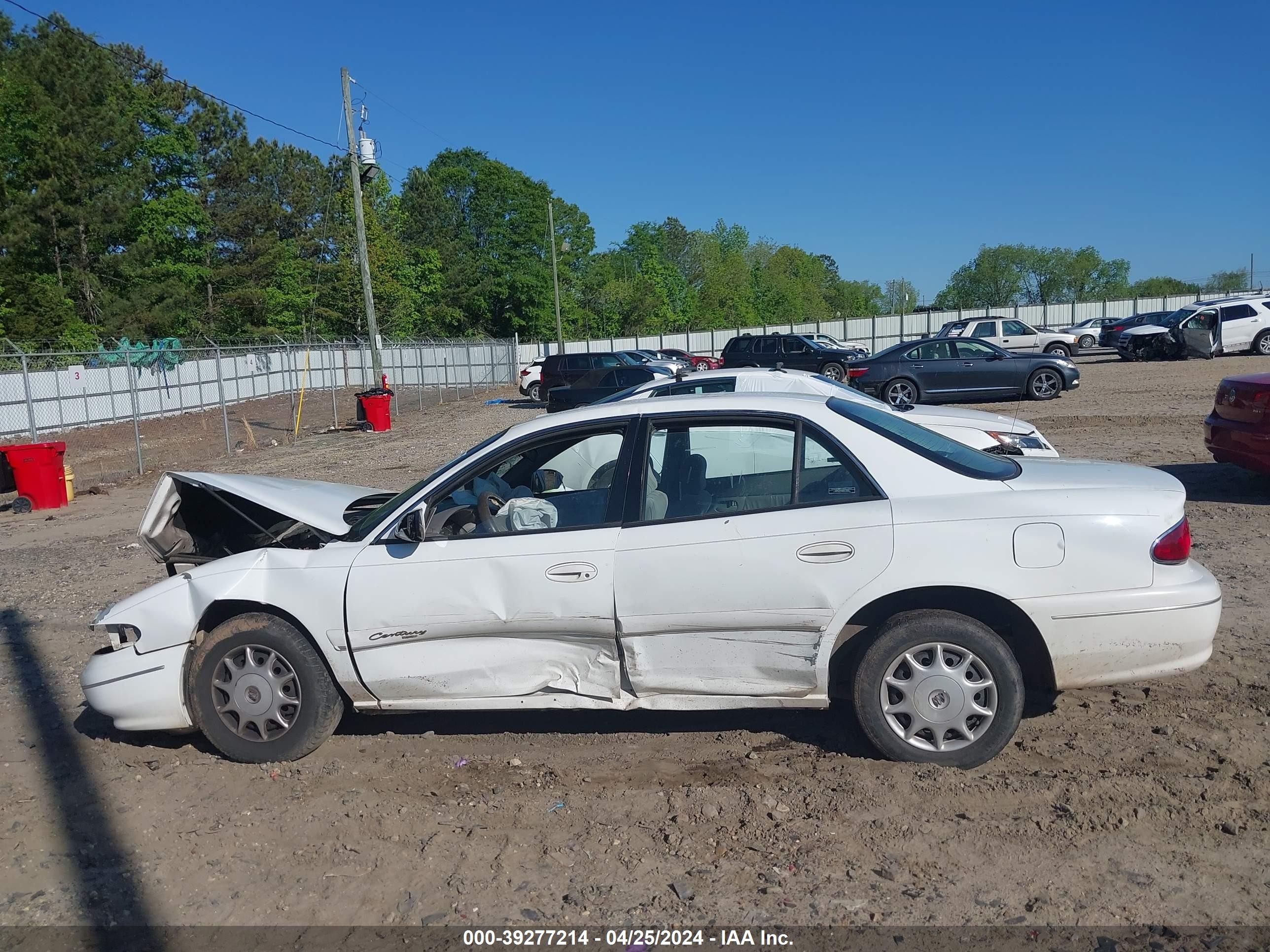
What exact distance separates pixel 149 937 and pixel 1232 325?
33381mm

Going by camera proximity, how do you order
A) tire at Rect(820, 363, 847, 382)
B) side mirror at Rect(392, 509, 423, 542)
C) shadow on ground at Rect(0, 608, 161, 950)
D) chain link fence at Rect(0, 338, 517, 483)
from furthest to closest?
tire at Rect(820, 363, 847, 382)
chain link fence at Rect(0, 338, 517, 483)
side mirror at Rect(392, 509, 423, 542)
shadow on ground at Rect(0, 608, 161, 950)

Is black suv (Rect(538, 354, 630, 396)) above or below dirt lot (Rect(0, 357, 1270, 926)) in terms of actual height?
above

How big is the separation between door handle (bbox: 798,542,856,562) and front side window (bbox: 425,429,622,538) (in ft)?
2.95

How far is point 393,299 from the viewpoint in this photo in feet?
195

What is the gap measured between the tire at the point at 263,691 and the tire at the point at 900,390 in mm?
18462

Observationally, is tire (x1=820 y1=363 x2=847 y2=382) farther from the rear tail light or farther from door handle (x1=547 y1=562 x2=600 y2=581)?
door handle (x1=547 y1=562 x2=600 y2=581)

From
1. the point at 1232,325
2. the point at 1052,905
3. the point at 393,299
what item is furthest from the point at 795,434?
the point at 393,299

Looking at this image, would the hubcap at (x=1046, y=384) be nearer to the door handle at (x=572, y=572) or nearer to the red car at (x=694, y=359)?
the red car at (x=694, y=359)

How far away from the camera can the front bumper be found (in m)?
4.71

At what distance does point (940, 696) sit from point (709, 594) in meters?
1.05

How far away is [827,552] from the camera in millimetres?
4129

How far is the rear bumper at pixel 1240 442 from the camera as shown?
8922 mm

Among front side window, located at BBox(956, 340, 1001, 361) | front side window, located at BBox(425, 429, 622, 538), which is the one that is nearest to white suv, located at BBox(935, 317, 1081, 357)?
front side window, located at BBox(956, 340, 1001, 361)

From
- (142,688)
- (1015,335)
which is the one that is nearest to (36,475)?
(142,688)
